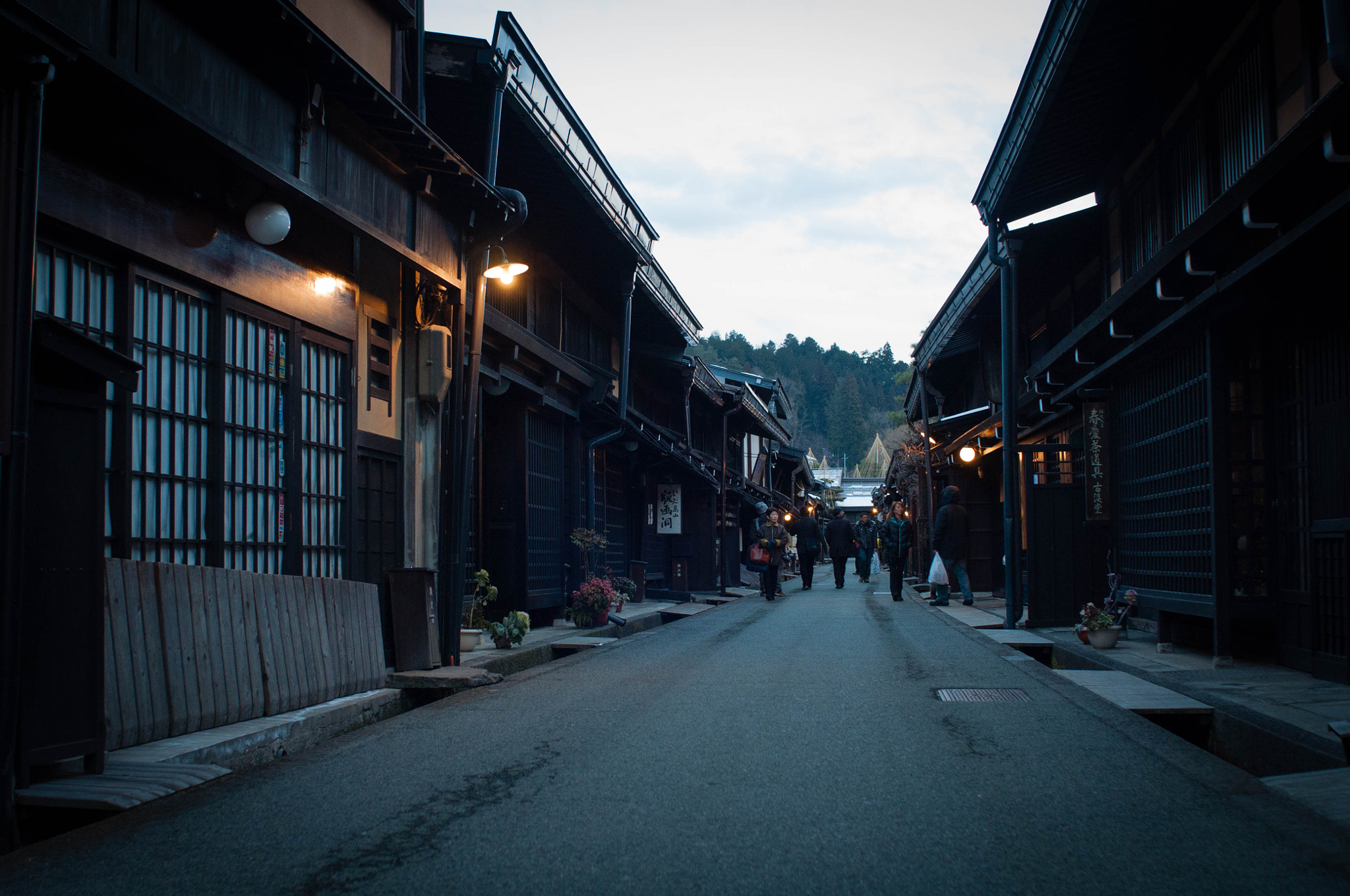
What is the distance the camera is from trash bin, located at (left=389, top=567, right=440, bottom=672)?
9508 mm

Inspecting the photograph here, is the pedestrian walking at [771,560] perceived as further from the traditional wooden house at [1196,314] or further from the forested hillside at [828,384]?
the forested hillside at [828,384]

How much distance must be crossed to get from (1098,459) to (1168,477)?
1.69m

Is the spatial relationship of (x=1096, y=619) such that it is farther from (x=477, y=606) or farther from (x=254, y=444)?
(x=254, y=444)

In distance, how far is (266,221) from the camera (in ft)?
26.1

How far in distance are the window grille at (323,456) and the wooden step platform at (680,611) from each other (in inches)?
378

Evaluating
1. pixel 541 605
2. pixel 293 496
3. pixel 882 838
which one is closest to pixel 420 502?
pixel 293 496

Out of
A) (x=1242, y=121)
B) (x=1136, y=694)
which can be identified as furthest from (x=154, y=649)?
(x=1242, y=121)

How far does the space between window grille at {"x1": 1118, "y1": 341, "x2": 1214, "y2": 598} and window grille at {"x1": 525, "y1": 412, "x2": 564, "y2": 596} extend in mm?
8011

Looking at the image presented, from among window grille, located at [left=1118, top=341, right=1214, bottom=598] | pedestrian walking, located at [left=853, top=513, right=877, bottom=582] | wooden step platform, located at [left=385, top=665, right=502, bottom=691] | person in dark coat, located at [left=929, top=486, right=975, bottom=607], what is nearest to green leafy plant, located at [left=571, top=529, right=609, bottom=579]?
person in dark coat, located at [left=929, top=486, right=975, bottom=607]

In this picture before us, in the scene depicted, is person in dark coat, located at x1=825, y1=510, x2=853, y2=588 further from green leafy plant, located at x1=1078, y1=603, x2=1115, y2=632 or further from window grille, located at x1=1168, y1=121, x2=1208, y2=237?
window grille, located at x1=1168, y1=121, x2=1208, y2=237

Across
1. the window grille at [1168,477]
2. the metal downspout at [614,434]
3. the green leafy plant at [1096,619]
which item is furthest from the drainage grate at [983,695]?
the metal downspout at [614,434]

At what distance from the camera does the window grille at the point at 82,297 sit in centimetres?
632

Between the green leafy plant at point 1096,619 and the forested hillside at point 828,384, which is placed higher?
the forested hillside at point 828,384

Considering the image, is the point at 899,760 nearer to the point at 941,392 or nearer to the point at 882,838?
the point at 882,838
